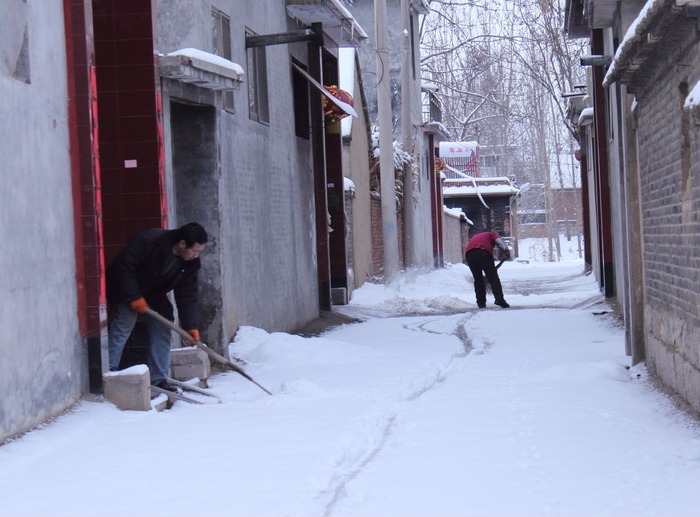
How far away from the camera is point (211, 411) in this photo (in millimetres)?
8695

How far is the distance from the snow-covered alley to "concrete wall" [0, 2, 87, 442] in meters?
0.31

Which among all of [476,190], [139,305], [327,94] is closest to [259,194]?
[327,94]

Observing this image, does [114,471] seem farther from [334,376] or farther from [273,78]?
→ [273,78]

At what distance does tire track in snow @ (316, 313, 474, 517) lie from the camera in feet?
18.9

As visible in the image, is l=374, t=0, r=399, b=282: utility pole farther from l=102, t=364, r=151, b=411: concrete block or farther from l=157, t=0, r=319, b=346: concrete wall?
l=102, t=364, r=151, b=411: concrete block

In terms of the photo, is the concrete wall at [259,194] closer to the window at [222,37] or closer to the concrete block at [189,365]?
the window at [222,37]

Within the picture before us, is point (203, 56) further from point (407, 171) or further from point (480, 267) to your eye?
point (407, 171)

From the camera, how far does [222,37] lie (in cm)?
1273

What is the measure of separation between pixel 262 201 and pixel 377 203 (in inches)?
492

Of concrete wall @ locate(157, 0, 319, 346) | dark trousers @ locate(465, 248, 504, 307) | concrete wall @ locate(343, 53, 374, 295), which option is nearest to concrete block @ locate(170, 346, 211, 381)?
concrete wall @ locate(157, 0, 319, 346)

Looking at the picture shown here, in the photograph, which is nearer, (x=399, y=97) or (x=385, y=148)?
(x=385, y=148)

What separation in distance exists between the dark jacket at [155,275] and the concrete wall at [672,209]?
3814 millimetres

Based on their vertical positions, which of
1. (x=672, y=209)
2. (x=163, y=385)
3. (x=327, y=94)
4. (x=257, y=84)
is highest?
(x=327, y=94)

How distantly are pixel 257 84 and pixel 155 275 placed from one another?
19.1ft
